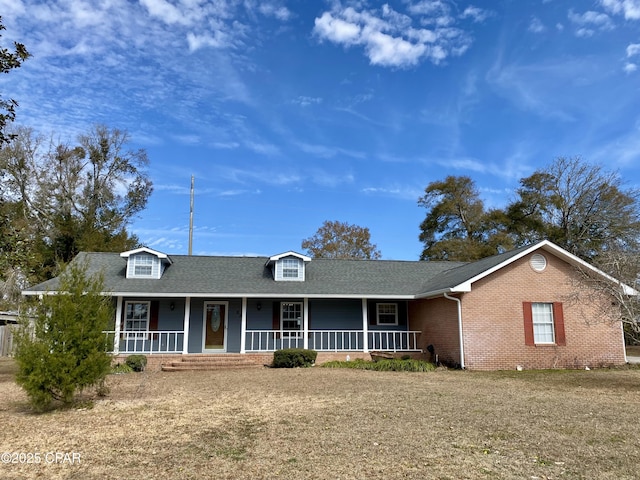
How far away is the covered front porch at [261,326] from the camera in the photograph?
691 inches

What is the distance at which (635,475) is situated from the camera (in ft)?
16.1

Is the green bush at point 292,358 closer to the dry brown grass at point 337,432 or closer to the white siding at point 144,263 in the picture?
the dry brown grass at point 337,432

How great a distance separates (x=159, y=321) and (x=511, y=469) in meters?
15.2

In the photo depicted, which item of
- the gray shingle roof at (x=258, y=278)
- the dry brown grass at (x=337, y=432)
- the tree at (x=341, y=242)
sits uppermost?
the tree at (x=341, y=242)

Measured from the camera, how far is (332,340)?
18625 mm

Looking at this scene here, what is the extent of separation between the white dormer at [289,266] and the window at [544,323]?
8418 millimetres

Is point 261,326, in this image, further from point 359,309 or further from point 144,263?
point 144,263

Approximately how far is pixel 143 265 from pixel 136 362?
4.30m

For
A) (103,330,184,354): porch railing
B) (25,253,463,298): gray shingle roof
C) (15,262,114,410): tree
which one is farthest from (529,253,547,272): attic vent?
(15,262,114,410): tree

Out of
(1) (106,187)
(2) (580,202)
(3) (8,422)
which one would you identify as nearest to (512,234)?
(2) (580,202)

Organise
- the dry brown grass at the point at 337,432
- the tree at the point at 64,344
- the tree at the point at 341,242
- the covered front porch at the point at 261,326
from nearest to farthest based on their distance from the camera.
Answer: the dry brown grass at the point at 337,432 < the tree at the point at 64,344 < the covered front porch at the point at 261,326 < the tree at the point at 341,242

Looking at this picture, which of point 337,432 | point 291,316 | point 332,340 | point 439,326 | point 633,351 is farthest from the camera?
point 633,351

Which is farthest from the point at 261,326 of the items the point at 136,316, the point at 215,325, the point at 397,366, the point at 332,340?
the point at 397,366

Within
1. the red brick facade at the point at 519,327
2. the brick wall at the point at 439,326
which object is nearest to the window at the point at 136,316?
the brick wall at the point at 439,326
